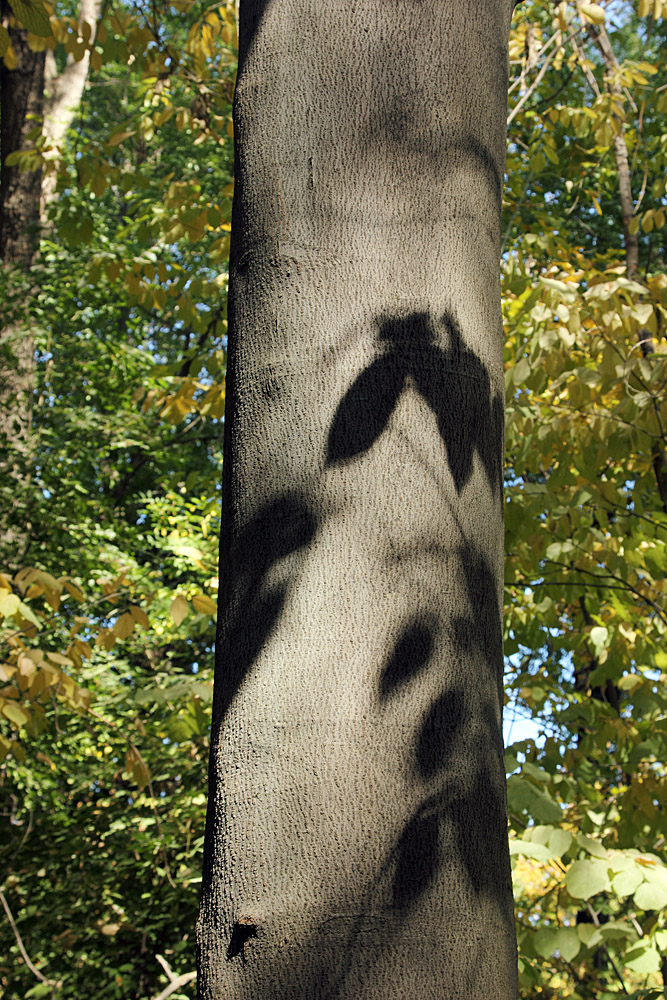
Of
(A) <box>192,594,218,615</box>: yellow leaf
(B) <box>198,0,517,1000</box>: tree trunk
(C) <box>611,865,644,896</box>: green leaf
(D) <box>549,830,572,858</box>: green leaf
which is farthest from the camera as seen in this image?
(A) <box>192,594,218,615</box>: yellow leaf

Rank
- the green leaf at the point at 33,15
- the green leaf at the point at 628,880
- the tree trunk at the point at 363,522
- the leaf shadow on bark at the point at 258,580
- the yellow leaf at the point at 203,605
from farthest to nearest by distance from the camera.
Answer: the yellow leaf at the point at 203,605, the green leaf at the point at 33,15, the green leaf at the point at 628,880, the leaf shadow on bark at the point at 258,580, the tree trunk at the point at 363,522

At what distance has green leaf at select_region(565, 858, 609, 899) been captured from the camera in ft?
5.75

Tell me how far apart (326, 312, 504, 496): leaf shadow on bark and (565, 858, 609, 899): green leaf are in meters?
1.17

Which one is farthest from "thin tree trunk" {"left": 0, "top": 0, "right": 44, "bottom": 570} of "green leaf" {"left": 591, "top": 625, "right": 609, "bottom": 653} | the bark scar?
the bark scar

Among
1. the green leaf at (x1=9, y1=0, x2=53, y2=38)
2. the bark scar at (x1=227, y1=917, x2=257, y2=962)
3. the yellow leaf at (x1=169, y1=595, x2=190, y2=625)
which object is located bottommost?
the bark scar at (x1=227, y1=917, x2=257, y2=962)

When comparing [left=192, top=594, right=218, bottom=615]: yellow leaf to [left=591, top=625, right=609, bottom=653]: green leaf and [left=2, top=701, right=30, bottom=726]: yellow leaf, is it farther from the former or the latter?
[left=591, top=625, right=609, bottom=653]: green leaf

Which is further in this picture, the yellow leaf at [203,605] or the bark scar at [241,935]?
the yellow leaf at [203,605]

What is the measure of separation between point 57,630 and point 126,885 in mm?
1659

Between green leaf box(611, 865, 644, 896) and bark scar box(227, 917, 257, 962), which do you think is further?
green leaf box(611, 865, 644, 896)

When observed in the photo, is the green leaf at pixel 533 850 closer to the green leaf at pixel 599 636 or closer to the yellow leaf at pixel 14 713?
the green leaf at pixel 599 636

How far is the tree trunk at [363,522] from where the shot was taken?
2.65 feet

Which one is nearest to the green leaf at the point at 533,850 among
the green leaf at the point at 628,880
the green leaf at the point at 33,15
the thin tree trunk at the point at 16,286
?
the green leaf at the point at 628,880

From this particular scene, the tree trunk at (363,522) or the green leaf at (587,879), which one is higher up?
the tree trunk at (363,522)

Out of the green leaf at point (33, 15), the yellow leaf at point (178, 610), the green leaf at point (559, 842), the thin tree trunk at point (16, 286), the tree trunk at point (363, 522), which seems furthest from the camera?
the thin tree trunk at point (16, 286)
